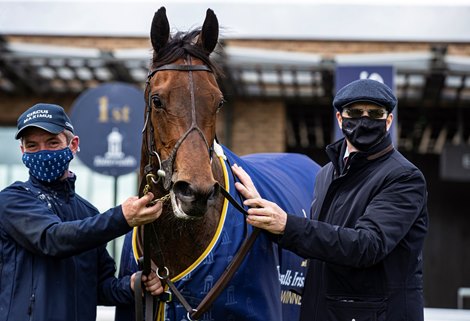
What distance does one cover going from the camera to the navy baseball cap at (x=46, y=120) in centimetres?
383

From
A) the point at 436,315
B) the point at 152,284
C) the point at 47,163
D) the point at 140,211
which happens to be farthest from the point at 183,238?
the point at 436,315

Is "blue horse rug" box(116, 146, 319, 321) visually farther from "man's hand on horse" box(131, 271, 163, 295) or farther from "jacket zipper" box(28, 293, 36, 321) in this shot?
"jacket zipper" box(28, 293, 36, 321)

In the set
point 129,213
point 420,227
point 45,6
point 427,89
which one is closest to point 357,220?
point 420,227

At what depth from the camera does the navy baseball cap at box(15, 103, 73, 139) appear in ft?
12.6

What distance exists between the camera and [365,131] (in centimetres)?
354

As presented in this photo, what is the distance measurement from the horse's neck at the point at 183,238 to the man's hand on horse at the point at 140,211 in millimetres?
226

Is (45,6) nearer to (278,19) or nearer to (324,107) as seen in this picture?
(278,19)

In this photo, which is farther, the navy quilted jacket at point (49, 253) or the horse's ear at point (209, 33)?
the horse's ear at point (209, 33)

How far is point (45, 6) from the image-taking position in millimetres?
11695

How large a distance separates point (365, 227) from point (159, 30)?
4.35 feet

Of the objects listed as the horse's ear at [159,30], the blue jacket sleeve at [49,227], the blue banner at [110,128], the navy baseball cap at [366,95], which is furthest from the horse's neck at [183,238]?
the blue banner at [110,128]

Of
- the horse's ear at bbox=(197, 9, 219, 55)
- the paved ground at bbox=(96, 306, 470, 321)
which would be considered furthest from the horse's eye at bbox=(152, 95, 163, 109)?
the paved ground at bbox=(96, 306, 470, 321)

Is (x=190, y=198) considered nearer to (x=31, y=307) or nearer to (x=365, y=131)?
(x=365, y=131)

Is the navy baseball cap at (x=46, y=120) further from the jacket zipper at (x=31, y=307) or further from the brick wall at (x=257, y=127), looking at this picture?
the brick wall at (x=257, y=127)
